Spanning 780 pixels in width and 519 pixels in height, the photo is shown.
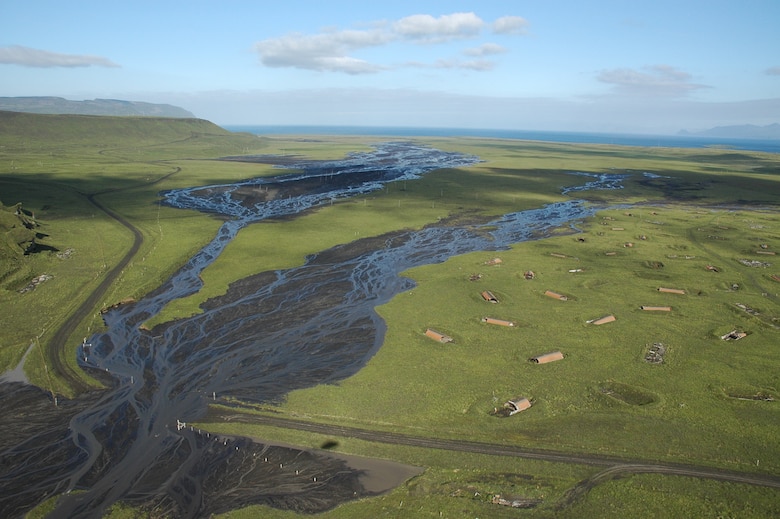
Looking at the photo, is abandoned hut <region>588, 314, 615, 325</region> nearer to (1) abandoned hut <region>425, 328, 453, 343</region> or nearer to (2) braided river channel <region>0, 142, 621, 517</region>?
(1) abandoned hut <region>425, 328, 453, 343</region>

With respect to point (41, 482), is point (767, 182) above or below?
above

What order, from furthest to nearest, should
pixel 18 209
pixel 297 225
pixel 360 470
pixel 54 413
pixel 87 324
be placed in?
pixel 297 225 → pixel 18 209 → pixel 87 324 → pixel 54 413 → pixel 360 470

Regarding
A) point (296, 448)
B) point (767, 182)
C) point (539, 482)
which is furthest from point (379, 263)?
→ point (767, 182)

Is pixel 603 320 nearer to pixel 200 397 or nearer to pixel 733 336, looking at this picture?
pixel 733 336

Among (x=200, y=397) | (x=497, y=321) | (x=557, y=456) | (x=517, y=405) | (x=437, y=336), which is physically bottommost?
(x=200, y=397)

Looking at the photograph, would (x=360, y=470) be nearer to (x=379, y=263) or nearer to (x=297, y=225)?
(x=379, y=263)

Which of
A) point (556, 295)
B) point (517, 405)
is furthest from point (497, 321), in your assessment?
point (517, 405)
